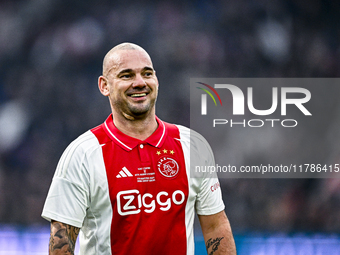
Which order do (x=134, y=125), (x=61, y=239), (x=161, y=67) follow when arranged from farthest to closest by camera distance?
(x=161, y=67)
(x=134, y=125)
(x=61, y=239)

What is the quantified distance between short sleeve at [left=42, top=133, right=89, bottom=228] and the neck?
22 centimetres

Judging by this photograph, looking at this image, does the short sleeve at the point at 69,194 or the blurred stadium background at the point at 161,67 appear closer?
the short sleeve at the point at 69,194

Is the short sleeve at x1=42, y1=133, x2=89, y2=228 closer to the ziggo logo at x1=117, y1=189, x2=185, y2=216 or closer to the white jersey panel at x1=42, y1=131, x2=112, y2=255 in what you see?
the white jersey panel at x1=42, y1=131, x2=112, y2=255

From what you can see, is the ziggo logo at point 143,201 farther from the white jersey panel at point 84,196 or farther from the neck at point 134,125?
the neck at point 134,125

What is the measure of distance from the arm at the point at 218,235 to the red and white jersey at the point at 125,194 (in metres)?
0.12

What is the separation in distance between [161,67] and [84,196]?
2.64 meters

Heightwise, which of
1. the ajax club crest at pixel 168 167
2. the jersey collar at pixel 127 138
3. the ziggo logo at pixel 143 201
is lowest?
the ziggo logo at pixel 143 201

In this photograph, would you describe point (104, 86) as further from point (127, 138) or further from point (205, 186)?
point (205, 186)

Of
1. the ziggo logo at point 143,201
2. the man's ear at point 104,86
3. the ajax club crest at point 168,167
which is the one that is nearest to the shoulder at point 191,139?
the ajax club crest at point 168,167

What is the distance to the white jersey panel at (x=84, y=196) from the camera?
1.43 metres

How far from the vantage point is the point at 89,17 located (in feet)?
12.8

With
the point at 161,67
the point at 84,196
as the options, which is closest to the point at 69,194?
the point at 84,196

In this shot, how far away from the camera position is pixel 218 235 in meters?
1.63

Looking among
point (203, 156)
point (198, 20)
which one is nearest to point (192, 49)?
point (198, 20)
